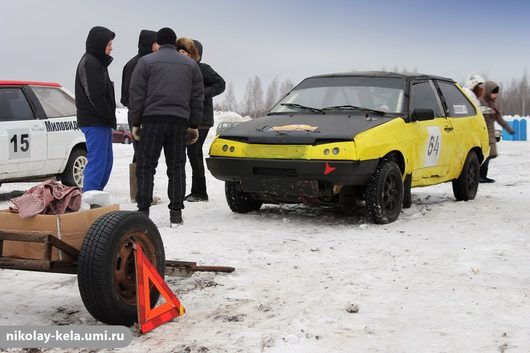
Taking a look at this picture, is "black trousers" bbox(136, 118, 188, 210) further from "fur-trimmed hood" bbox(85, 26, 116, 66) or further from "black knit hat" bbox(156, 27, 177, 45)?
"fur-trimmed hood" bbox(85, 26, 116, 66)

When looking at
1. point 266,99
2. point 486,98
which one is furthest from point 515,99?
point 486,98

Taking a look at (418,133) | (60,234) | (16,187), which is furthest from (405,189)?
(16,187)

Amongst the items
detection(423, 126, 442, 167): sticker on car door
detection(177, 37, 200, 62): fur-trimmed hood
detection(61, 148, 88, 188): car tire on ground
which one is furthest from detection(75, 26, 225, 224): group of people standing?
detection(61, 148, 88, 188): car tire on ground

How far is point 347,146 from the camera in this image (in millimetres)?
6234

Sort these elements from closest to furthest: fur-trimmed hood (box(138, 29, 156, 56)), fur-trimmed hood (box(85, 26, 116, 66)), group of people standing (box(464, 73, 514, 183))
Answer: fur-trimmed hood (box(85, 26, 116, 66)) < fur-trimmed hood (box(138, 29, 156, 56)) < group of people standing (box(464, 73, 514, 183))

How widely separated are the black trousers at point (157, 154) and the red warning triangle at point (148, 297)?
9.47ft

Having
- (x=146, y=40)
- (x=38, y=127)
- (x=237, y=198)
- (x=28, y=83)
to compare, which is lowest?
Answer: (x=237, y=198)

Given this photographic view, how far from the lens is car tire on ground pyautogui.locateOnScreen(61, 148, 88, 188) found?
9.98 m

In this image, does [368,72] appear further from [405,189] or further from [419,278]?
[419,278]

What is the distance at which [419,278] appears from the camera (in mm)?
4586

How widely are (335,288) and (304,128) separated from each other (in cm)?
254

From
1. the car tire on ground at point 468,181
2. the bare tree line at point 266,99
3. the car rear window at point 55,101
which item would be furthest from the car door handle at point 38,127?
the bare tree line at point 266,99

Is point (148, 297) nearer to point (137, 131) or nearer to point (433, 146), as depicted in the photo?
point (137, 131)

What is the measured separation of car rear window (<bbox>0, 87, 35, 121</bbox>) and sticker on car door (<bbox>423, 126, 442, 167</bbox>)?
5.33 meters
